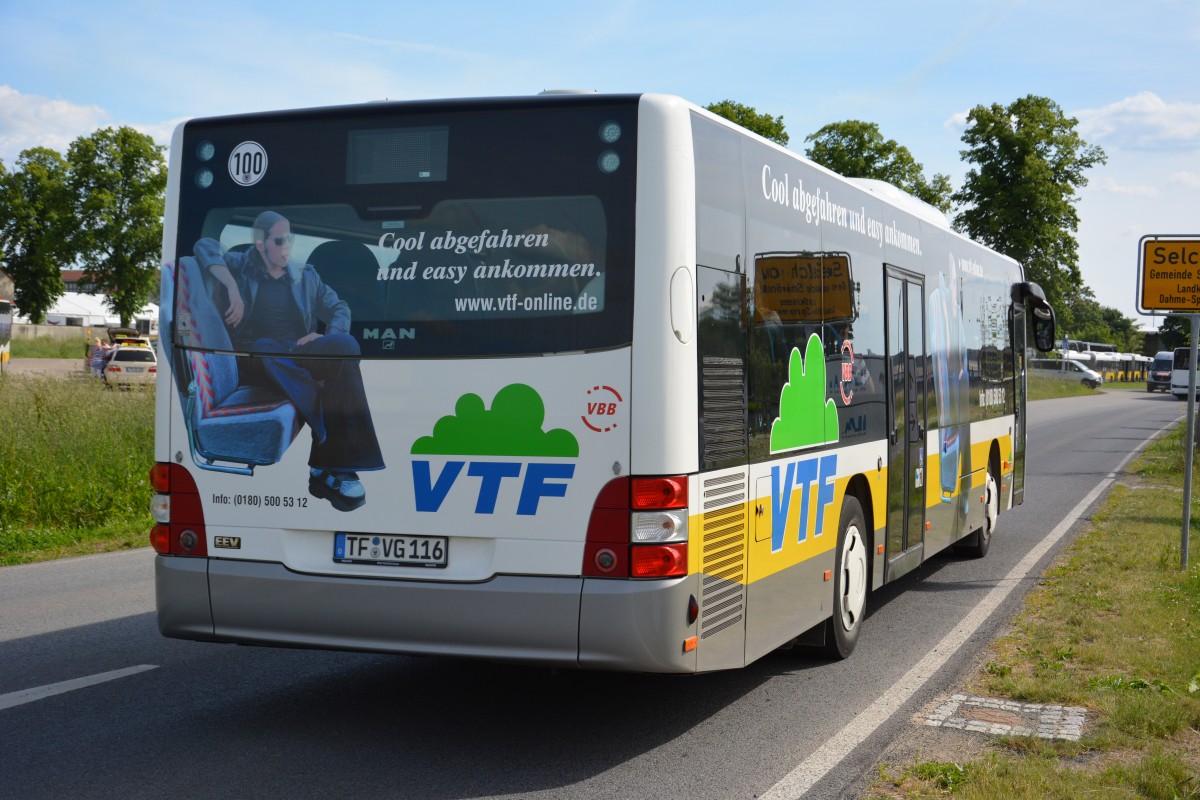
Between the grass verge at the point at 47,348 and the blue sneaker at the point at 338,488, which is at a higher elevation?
the grass verge at the point at 47,348

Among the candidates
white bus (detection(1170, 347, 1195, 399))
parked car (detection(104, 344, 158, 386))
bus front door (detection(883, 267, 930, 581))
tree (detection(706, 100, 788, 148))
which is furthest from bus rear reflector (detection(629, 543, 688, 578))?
white bus (detection(1170, 347, 1195, 399))

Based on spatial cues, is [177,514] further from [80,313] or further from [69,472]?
[80,313]

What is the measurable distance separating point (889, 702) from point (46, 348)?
7201 cm

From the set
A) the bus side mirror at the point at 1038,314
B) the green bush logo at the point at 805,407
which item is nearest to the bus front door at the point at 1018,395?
the bus side mirror at the point at 1038,314

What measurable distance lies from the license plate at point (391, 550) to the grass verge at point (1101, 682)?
2.16 metres

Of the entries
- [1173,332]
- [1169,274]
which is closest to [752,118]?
[1169,274]

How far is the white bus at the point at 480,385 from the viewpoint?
5539 mm

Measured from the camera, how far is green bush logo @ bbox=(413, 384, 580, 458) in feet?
18.4

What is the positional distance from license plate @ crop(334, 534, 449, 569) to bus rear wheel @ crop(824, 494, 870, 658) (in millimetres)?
2937

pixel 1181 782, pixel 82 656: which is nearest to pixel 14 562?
pixel 82 656

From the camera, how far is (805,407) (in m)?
7.09

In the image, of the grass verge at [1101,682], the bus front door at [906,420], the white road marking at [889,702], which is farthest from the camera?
the bus front door at [906,420]

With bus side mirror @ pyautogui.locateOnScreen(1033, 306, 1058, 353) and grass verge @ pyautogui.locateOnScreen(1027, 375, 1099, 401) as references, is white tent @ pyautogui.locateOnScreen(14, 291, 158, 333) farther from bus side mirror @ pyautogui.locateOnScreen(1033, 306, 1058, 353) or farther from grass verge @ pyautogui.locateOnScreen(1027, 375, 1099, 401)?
bus side mirror @ pyautogui.locateOnScreen(1033, 306, 1058, 353)

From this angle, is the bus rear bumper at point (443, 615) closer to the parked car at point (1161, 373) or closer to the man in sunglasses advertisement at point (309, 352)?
the man in sunglasses advertisement at point (309, 352)
